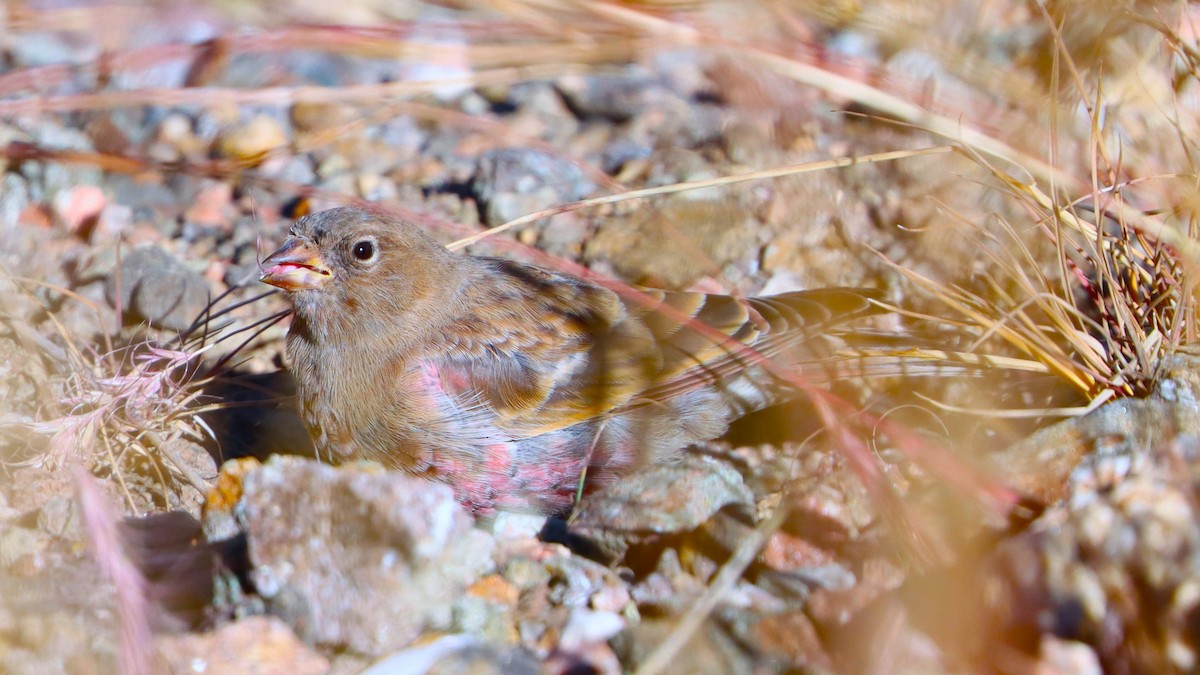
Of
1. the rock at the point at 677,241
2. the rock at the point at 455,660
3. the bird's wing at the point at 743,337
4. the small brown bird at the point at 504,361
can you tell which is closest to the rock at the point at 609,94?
the rock at the point at 677,241

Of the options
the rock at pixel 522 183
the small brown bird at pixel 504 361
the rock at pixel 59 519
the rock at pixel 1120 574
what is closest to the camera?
the rock at pixel 1120 574

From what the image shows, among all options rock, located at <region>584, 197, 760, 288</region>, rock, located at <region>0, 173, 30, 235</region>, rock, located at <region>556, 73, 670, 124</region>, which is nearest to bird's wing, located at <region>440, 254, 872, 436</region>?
rock, located at <region>584, 197, 760, 288</region>

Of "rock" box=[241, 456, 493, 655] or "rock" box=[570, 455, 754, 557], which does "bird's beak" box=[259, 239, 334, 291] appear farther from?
"rock" box=[570, 455, 754, 557]

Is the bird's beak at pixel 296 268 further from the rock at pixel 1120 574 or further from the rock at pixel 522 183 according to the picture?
the rock at pixel 1120 574

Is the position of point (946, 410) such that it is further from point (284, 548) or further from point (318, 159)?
point (318, 159)

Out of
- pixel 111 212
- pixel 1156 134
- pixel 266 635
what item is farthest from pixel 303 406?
pixel 1156 134

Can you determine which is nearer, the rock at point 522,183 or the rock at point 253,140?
the rock at point 522,183
